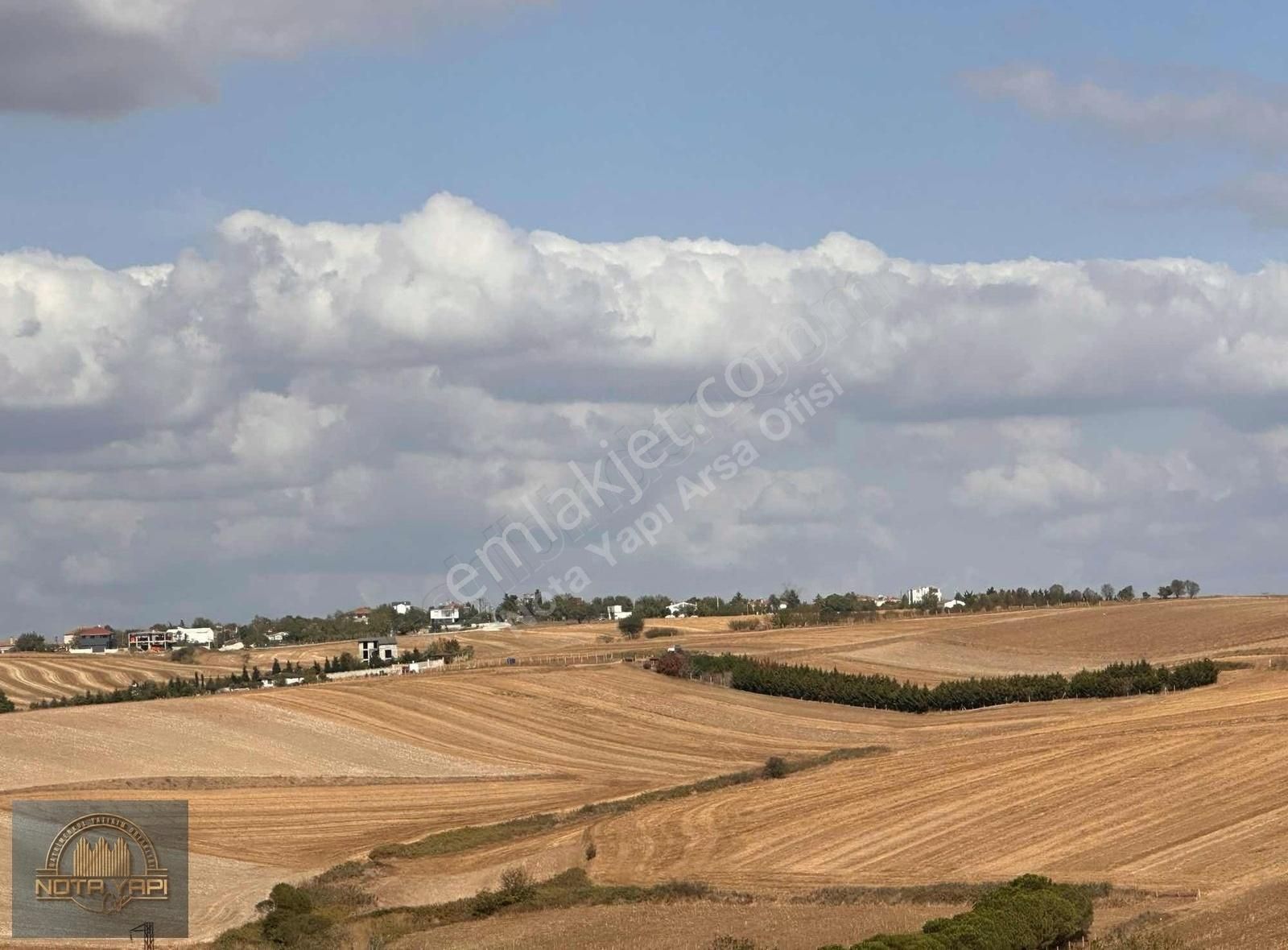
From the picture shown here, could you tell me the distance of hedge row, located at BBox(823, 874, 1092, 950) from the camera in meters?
32.7

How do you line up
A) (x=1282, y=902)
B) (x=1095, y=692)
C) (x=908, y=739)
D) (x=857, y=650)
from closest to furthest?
(x=1282, y=902) → (x=908, y=739) → (x=1095, y=692) → (x=857, y=650)

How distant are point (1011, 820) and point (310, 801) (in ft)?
106

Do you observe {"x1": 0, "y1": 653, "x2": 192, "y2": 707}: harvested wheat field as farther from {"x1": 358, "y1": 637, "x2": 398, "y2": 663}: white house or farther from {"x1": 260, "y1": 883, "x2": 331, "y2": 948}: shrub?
{"x1": 260, "y1": 883, "x2": 331, "y2": 948}: shrub

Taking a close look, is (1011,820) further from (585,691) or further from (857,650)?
(857,650)

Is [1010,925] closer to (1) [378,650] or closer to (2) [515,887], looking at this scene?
(2) [515,887]

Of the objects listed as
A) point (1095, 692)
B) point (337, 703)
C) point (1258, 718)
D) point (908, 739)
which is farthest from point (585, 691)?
point (1258, 718)

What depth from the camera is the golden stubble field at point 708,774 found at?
49156 mm

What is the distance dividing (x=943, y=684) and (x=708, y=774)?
27.5m

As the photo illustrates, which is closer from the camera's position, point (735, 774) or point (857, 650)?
point (735, 774)

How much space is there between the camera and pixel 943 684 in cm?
10331

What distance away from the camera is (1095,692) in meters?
96.3

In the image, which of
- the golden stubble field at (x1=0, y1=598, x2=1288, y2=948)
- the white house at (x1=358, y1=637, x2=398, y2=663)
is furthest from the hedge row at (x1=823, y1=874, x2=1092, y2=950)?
the white house at (x1=358, y1=637, x2=398, y2=663)

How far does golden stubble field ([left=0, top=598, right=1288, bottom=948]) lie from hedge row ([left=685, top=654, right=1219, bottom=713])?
172 centimetres

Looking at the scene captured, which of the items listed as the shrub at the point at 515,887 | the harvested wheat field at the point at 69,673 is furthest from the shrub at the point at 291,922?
the harvested wheat field at the point at 69,673
